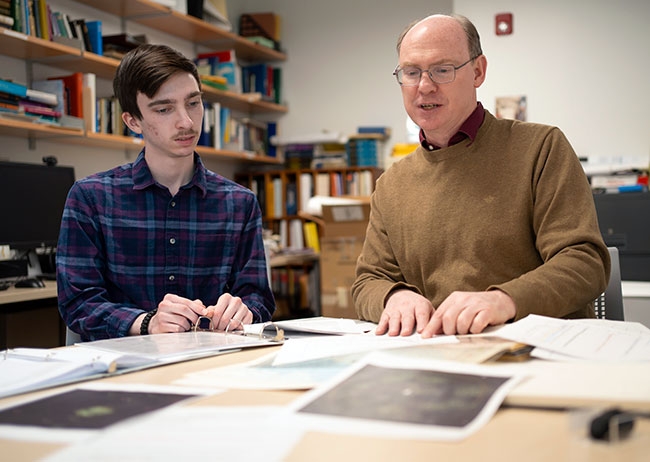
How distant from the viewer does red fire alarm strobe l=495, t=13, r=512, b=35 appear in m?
3.98

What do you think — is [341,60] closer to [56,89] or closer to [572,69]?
[572,69]

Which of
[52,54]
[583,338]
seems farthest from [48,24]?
[583,338]

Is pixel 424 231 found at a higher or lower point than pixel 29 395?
higher

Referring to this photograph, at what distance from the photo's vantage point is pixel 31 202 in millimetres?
3074

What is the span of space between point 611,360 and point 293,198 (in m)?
4.57

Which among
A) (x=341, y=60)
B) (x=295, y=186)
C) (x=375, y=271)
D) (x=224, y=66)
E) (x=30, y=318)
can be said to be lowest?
(x=30, y=318)

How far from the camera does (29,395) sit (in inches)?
32.9

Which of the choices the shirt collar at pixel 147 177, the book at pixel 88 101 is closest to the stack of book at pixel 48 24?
the book at pixel 88 101

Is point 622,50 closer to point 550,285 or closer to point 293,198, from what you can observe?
point 293,198

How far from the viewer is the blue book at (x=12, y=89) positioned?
3002 millimetres

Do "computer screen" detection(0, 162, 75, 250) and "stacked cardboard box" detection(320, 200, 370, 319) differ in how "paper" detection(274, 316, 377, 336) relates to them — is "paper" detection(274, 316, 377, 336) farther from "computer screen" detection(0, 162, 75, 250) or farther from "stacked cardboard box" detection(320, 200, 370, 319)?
"stacked cardboard box" detection(320, 200, 370, 319)

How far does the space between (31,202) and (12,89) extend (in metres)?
0.52

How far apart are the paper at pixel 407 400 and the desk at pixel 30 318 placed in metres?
2.13

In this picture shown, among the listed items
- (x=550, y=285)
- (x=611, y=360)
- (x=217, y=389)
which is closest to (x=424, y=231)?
(x=550, y=285)
